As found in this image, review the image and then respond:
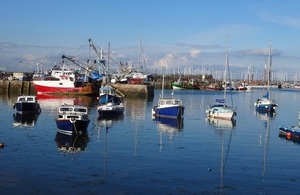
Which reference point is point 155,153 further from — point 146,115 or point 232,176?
point 146,115

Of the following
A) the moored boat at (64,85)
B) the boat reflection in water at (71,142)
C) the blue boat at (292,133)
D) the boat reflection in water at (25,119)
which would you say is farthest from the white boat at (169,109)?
the moored boat at (64,85)

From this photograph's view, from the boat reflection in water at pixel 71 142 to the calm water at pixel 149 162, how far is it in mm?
146

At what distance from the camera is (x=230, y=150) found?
3394 cm

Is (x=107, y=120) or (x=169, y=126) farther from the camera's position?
(x=107, y=120)

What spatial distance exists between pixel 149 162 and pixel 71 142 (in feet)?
29.4

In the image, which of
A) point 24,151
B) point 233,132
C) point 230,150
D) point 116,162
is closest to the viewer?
point 116,162

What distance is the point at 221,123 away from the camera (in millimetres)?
52844

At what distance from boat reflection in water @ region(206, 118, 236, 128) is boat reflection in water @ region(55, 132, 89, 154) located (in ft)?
58.0

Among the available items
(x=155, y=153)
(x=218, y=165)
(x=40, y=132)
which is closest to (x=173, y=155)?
(x=155, y=153)

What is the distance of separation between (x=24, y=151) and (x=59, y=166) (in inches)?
221

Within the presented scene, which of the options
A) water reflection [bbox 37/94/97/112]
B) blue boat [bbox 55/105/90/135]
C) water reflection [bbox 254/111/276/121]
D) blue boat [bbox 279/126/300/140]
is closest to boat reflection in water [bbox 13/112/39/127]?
blue boat [bbox 55/105/90/135]

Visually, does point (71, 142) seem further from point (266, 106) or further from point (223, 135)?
point (266, 106)

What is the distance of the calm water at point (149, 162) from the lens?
73.0 ft

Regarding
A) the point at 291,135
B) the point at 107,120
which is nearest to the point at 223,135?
the point at 291,135
